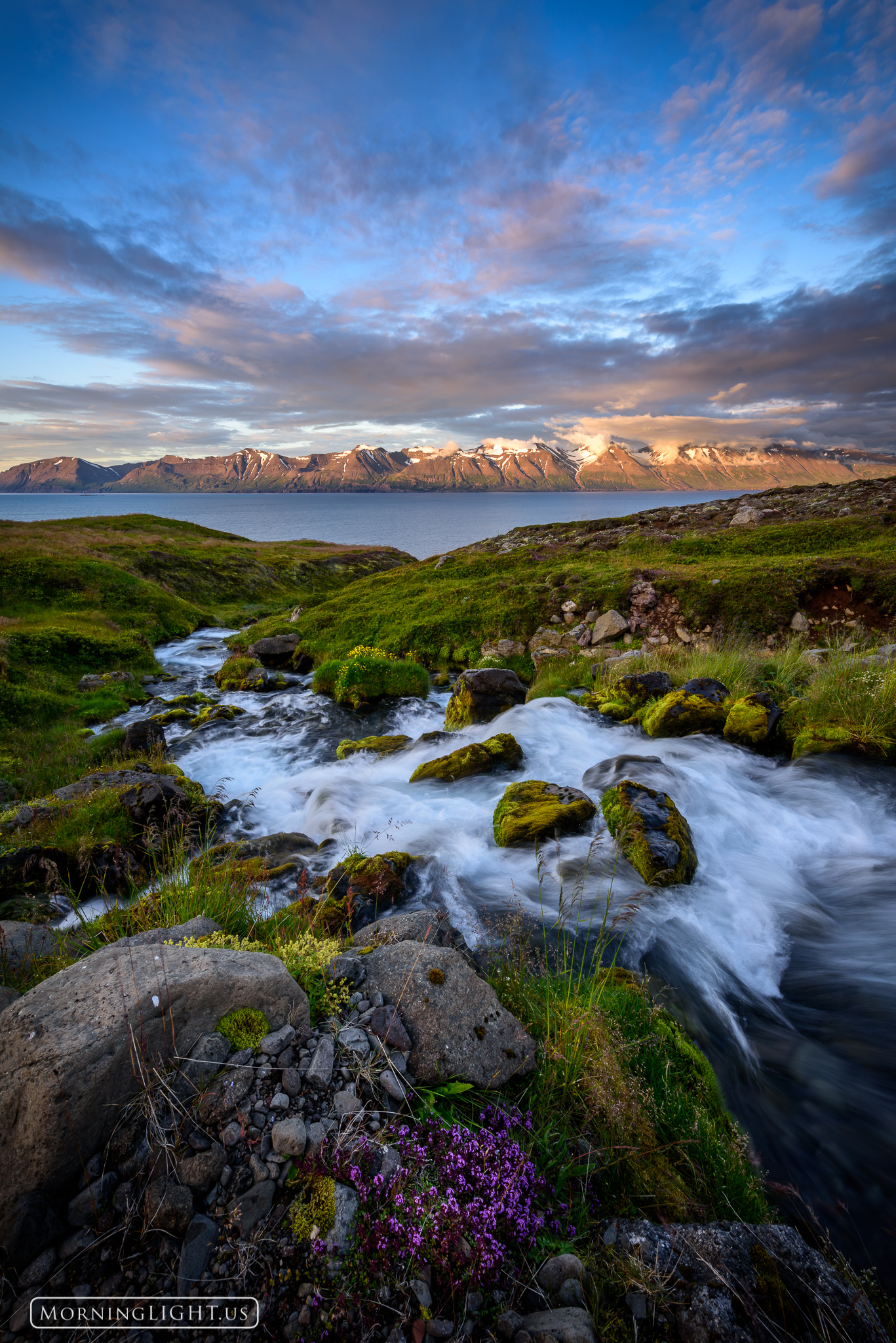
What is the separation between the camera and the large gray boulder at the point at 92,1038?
2621mm

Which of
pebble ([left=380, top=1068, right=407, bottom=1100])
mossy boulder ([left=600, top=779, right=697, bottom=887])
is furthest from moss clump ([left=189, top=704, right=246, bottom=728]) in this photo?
pebble ([left=380, top=1068, right=407, bottom=1100])

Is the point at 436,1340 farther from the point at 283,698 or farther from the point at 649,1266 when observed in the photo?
the point at 283,698

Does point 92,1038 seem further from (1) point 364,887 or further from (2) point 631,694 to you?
(2) point 631,694

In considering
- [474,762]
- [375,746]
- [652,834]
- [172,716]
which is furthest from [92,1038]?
[172,716]

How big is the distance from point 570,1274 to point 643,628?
781 inches

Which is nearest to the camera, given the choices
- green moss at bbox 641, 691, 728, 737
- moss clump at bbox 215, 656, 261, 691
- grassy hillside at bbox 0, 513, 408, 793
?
green moss at bbox 641, 691, 728, 737

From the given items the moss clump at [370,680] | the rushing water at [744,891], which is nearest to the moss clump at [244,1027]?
the rushing water at [744,891]

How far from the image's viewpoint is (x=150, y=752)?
14477 mm

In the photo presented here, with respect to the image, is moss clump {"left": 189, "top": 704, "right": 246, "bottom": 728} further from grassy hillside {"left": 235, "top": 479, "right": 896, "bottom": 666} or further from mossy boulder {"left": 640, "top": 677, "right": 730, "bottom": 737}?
mossy boulder {"left": 640, "top": 677, "right": 730, "bottom": 737}

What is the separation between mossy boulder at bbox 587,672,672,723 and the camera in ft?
48.2

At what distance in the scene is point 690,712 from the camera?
12.9m

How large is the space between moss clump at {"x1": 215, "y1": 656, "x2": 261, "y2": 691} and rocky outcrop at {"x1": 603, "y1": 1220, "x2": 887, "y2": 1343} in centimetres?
2189

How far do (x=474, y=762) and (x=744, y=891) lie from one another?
20.2 ft

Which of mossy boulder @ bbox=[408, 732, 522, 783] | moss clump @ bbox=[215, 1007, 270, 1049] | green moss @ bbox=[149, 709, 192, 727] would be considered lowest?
green moss @ bbox=[149, 709, 192, 727]
